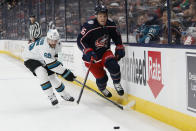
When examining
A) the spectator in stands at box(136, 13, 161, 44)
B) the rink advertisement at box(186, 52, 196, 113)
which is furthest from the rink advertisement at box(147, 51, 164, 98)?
the rink advertisement at box(186, 52, 196, 113)

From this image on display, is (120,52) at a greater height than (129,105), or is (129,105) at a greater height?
(120,52)

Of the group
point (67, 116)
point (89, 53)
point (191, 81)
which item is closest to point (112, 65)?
point (89, 53)

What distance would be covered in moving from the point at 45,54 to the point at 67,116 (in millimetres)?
948

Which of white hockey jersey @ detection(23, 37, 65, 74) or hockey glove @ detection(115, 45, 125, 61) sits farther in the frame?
white hockey jersey @ detection(23, 37, 65, 74)

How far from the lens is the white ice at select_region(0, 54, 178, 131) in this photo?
351cm

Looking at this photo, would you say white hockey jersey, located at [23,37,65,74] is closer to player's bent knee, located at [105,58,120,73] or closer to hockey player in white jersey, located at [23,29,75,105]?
hockey player in white jersey, located at [23,29,75,105]

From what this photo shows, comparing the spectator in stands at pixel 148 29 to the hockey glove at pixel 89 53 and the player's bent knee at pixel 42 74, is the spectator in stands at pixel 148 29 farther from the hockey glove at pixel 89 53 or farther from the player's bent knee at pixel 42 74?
the player's bent knee at pixel 42 74

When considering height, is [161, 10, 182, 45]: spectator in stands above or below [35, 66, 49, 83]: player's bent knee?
above

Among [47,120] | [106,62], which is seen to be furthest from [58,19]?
[47,120]

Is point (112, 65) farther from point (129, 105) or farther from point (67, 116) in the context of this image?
point (67, 116)

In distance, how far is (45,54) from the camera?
4488mm

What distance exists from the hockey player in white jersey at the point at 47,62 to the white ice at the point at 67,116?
264 mm

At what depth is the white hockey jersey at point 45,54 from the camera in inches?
177

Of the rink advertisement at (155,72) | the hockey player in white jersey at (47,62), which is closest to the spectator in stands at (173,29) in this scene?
the rink advertisement at (155,72)
